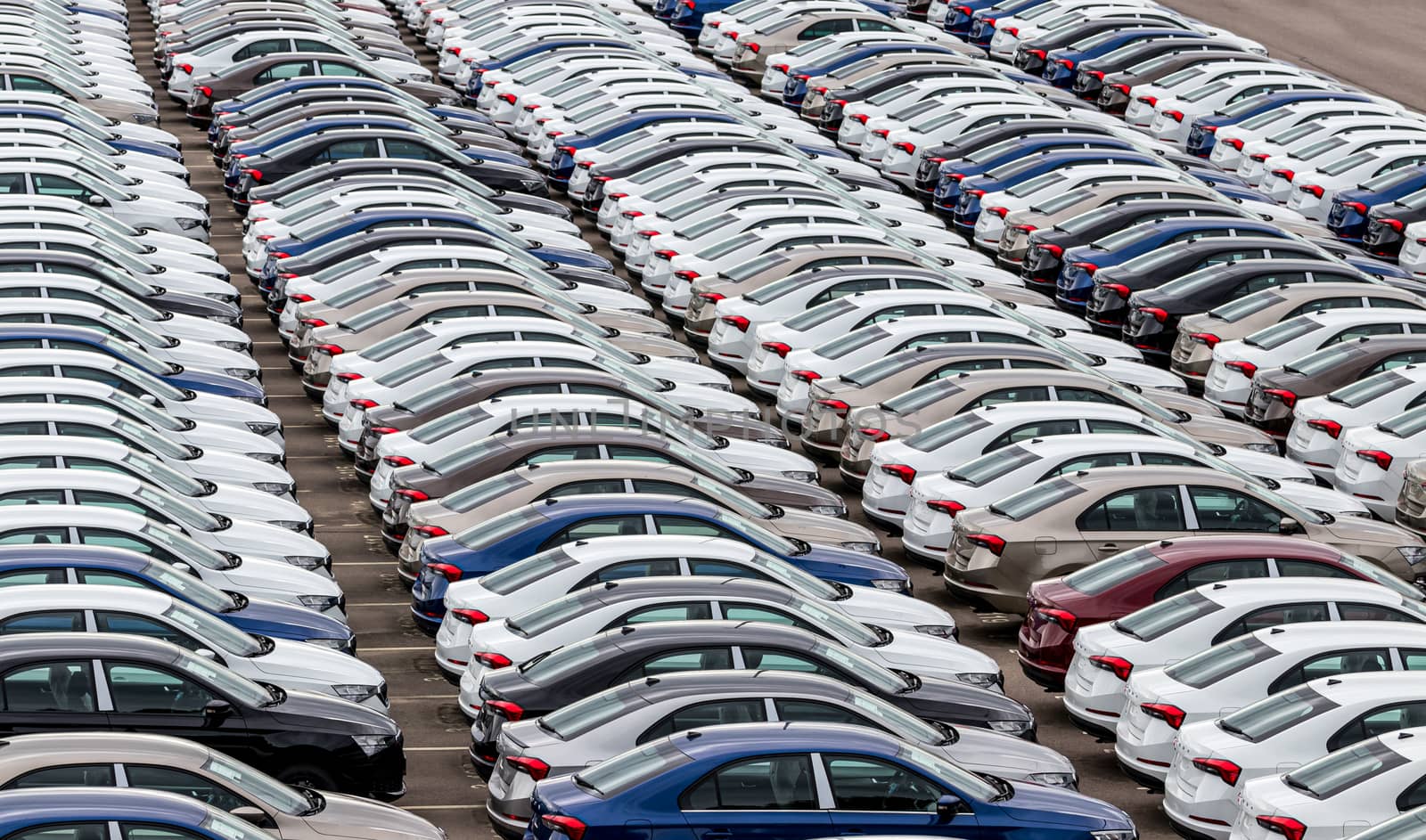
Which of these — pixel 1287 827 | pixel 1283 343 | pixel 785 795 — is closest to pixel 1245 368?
pixel 1283 343

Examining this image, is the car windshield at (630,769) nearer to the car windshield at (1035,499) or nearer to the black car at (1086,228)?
the car windshield at (1035,499)

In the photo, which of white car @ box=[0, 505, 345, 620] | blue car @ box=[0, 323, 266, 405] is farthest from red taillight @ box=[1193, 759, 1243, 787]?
blue car @ box=[0, 323, 266, 405]

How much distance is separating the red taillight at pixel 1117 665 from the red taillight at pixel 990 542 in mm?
2357

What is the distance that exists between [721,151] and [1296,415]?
32.2 ft

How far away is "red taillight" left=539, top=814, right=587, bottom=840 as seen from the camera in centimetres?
1271

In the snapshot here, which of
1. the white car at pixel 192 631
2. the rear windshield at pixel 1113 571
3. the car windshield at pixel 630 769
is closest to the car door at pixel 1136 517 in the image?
the rear windshield at pixel 1113 571

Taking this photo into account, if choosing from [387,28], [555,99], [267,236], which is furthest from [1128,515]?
[387,28]

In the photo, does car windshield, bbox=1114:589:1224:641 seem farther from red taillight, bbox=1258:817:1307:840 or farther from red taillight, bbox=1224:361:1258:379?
red taillight, bbox=1224:361:1258:379

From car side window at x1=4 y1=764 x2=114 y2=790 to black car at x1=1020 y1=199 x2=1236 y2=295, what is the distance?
18.0 m

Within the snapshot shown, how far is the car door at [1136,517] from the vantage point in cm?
1894

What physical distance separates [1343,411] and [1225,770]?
29.0 feet

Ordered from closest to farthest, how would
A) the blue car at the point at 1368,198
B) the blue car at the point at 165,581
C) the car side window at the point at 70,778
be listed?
the car side window at the point at 70,778 < the blue car at the point at 165,581 < the blue car at the point at 1368,198

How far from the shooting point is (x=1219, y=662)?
52.5ft

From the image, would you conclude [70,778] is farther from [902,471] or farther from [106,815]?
[902,471]
